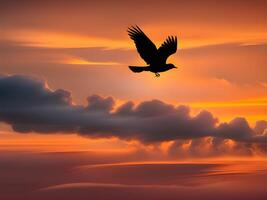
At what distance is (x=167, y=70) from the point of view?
175 ft

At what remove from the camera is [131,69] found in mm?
52781

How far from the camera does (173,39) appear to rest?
53531mm

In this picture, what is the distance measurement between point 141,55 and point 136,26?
2.10 meters

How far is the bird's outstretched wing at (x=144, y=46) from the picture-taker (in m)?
52.4

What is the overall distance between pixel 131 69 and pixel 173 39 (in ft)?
12.5

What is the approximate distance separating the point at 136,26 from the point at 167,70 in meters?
3.86

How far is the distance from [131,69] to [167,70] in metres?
2.63

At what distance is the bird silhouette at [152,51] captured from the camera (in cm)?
5247

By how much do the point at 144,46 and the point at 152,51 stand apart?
691mm

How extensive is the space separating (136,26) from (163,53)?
274 centimetres

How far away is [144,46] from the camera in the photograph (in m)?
52.5

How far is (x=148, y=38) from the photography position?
171 ft

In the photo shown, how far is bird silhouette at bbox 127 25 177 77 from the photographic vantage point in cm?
5247

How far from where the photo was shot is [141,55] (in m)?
52.8
